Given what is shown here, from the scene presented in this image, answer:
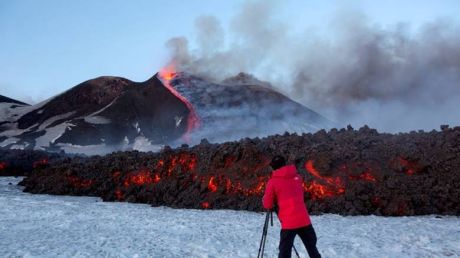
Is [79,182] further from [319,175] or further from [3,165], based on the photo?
[3,165]

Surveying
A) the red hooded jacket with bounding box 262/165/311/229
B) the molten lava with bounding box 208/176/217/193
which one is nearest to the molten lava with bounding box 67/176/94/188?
the molten lava with bounding box 208/176/217/193

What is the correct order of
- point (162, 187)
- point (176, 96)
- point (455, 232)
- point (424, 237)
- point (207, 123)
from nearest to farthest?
point (424, 237) < point (455, 232) < point (162, 187) < point (207, 123) < point (176, 96)

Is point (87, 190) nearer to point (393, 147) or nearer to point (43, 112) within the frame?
point (393, 147)

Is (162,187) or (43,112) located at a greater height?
(43,112)

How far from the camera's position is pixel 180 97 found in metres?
58.2

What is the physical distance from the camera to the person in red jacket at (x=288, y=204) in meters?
6.78

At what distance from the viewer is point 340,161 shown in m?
17.0

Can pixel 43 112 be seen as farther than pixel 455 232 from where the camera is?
Yes

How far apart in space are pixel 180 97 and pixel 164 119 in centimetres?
374

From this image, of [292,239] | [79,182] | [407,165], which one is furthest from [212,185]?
[292,239]

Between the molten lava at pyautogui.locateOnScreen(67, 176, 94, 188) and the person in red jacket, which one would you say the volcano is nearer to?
the molten lava at pyautogui.locateOnScreen(67, 176, 94, 188)

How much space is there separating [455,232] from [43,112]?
66115 millimetres

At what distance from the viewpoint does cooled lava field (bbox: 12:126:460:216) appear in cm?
1511

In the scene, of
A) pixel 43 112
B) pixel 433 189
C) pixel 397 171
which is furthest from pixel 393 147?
pixel 43 112
